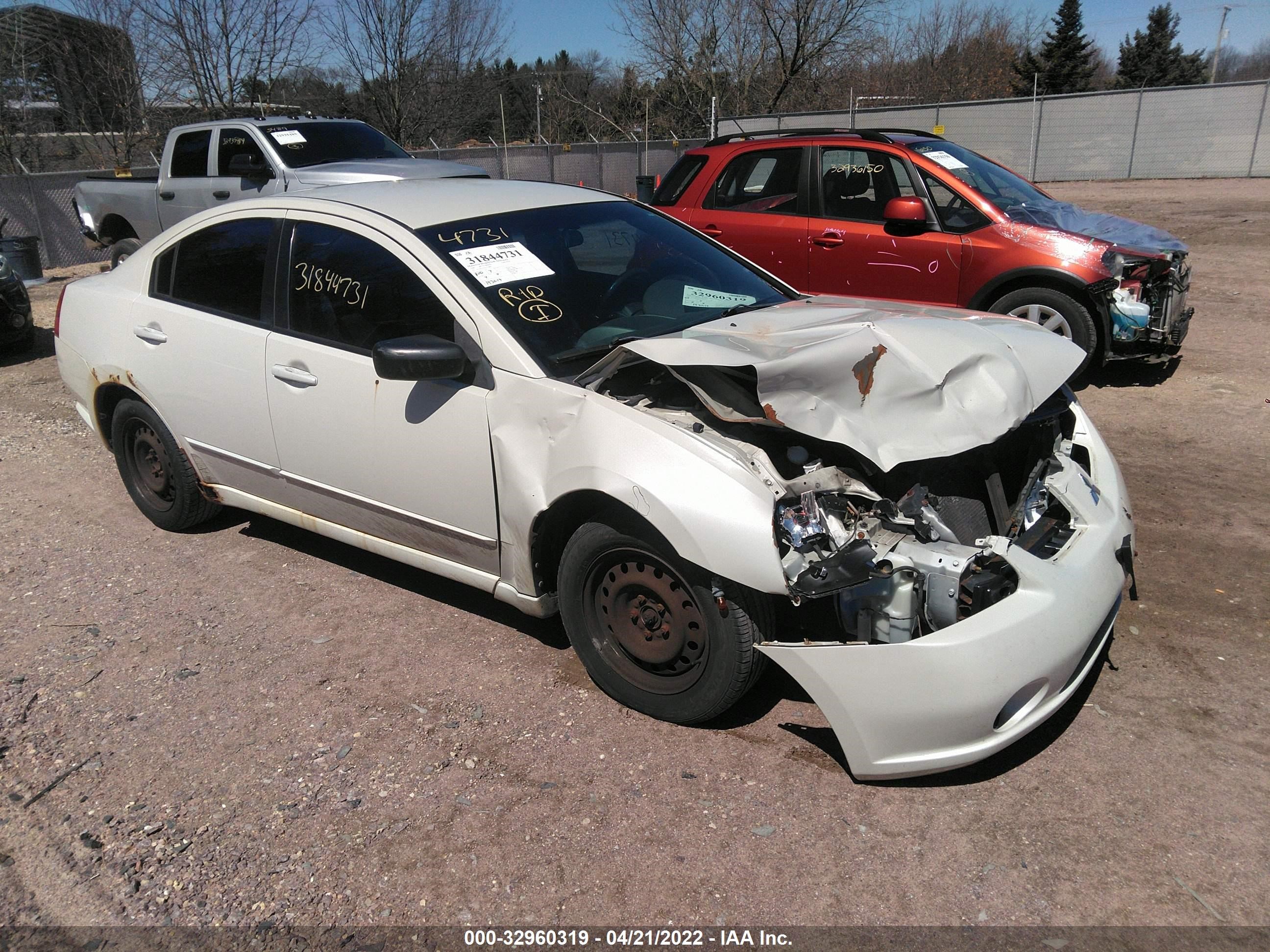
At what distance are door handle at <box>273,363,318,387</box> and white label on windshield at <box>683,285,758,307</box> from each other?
1.55 meters

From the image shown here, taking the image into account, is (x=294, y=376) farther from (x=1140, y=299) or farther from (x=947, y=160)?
(x=1140, y=299)

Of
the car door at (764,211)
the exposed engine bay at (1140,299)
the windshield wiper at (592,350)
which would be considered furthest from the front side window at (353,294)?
the exposed engine bay at (1140,299)

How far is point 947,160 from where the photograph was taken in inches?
275

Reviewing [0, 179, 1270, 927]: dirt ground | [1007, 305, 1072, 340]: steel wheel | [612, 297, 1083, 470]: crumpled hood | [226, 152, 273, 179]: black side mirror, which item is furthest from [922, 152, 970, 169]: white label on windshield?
[226, 152, 273, 179]: black side mirror

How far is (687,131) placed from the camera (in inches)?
1157

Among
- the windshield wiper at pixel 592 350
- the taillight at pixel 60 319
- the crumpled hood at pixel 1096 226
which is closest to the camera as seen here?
the windshield wiper at pixel 592 350

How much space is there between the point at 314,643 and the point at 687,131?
2820 cm

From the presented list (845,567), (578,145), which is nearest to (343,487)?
(845,567)

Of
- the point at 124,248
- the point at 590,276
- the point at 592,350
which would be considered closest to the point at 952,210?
the point at 590,276

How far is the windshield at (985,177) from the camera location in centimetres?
689

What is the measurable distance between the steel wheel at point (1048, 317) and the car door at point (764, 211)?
1.62 metres

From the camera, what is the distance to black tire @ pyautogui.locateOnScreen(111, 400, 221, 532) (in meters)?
4.61

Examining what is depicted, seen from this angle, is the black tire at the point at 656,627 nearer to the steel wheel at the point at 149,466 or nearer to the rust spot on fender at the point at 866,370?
the rust spot on fender at the point at 866,370

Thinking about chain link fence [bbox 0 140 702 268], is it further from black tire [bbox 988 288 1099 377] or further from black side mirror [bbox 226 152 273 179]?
black tire [bbox 988 288 1099 377]
